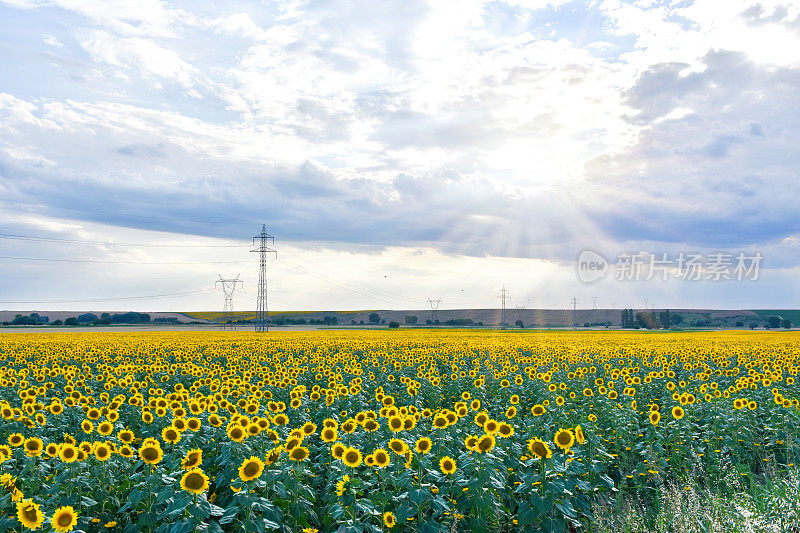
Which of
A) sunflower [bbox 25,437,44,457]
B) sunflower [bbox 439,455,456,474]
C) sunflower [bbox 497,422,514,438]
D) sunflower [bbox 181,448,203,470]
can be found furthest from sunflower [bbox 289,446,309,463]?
sunflower [bbox 25,437,44,457]

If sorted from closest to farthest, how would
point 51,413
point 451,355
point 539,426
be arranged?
point 539,426, point 51,413, point 451,355

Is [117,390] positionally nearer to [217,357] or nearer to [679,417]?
[217,357]

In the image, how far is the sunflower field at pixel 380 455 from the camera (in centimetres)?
662

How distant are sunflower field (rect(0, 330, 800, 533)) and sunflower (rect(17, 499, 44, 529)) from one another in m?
0.01

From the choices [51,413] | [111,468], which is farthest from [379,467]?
[51,413]

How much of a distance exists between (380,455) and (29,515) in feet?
12.4

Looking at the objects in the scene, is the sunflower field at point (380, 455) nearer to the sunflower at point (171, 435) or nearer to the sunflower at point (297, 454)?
the sunflower at point (297, 454)

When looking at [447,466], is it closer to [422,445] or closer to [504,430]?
[422,445]

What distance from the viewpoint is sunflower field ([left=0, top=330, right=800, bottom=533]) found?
21.7 feet

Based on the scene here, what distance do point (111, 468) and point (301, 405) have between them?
384cm

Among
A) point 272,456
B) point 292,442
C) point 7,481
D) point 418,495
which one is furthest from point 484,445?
point 7,481

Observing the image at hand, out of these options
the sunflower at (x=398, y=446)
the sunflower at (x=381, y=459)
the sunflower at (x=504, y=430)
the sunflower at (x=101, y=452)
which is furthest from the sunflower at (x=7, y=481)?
the sunflower at (x=504, y=430)

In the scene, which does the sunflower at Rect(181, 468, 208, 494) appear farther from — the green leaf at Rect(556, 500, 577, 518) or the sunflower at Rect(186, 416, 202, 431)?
the green leaf at Rect(556, 500, 577, 518)

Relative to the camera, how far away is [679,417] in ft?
33.8
